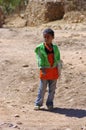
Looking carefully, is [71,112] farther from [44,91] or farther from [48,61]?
[48,61]

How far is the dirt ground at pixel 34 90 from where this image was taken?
6168 millimetres

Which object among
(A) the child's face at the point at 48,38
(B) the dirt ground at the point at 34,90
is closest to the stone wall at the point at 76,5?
(B) the dirt ground at the point at 34,90

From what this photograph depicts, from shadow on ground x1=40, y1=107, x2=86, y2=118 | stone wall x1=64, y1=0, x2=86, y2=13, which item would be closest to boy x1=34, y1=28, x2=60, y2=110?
shadow on ground x1=40, y1=107, x2=86, y2=118

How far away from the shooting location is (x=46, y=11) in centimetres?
2072

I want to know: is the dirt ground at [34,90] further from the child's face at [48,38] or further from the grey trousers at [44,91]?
the child's face at [48,38]

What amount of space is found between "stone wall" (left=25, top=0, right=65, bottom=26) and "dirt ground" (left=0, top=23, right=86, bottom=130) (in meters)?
8.44

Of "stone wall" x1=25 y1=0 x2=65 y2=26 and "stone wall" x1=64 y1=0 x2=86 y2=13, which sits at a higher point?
"stone wall" x1=64 y1=0 x2=86 y2=13

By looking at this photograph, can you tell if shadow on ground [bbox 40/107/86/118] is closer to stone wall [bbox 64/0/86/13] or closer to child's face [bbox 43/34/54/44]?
child's face [bbox 43/34/54/44]

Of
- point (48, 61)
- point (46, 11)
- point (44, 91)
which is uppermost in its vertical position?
point (48, 61)

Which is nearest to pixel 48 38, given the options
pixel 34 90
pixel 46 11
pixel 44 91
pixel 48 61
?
pixel 48 61

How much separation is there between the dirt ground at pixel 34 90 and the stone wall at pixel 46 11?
27.7 feet

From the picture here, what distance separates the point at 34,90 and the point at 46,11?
42.2 ft

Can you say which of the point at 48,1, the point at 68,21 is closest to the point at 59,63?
the point at 68,21

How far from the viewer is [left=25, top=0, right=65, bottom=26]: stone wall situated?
20656 mm
